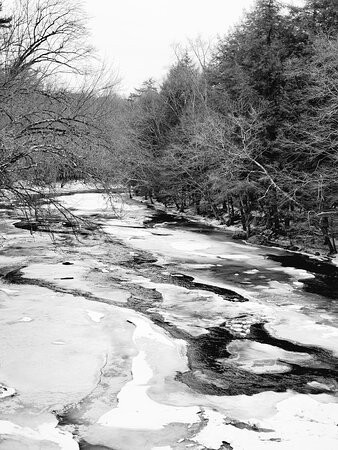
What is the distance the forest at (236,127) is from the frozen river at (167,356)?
5.80 feet

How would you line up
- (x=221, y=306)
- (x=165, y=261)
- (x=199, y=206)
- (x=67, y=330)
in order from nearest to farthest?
(x=67, y=330), (x=221, y=306), (x=165, y=261), (x=199, y=206)

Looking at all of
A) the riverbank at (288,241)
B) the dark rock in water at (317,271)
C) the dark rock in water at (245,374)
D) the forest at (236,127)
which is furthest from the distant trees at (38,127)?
the riverbank at (288,241)

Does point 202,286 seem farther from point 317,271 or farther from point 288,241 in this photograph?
point 288,241

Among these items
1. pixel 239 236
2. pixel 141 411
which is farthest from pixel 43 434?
pixel 239 236

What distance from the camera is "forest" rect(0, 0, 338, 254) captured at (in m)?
8.64

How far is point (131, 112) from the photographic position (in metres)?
42.5

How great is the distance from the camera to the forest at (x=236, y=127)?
8.64 m

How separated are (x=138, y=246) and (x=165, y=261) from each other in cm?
315

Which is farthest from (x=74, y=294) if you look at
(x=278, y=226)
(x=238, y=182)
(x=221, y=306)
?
(x=278, y=226)

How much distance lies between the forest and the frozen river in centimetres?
177

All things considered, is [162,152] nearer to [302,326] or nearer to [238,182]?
[238,182]

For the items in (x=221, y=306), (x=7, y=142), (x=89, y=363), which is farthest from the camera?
(x=221, y=306)

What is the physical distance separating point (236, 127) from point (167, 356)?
56.9ft

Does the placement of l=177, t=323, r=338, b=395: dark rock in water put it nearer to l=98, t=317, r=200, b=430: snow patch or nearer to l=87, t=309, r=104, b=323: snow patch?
l=98, t=317, r=200, b=430: snow patch
